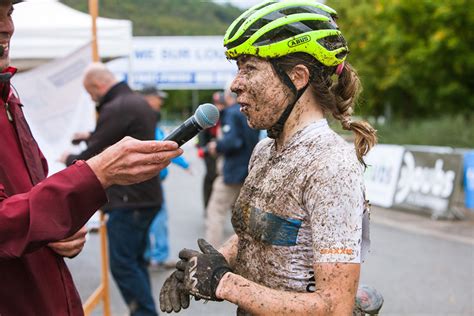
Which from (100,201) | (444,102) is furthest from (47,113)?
(444,102)

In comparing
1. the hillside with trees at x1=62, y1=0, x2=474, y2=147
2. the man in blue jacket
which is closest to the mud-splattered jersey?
the man in blue jacket

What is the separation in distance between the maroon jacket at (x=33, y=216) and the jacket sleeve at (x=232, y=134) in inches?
195

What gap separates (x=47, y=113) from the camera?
17.6 feet

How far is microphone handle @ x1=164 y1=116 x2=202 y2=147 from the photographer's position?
6.68 feet

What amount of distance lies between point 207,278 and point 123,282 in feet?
11.5

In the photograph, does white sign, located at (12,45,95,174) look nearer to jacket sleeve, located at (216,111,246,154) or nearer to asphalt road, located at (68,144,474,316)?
asphalt road, located at (68,144,474,316)

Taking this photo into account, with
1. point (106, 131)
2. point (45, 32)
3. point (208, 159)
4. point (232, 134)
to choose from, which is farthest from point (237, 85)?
point (208, 159)

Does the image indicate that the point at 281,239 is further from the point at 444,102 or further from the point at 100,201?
the point at 444,102

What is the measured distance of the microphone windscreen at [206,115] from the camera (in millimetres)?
2053

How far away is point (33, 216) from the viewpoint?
1.93 metres

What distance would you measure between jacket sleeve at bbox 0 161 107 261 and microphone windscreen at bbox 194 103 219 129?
371 millimetres

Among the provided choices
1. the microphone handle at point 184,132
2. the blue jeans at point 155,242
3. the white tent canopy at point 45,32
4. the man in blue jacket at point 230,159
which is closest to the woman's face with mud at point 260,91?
the microphone handle at point 184,132

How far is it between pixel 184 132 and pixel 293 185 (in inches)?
15.1

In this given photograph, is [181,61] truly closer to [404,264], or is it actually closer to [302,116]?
[404,264]
